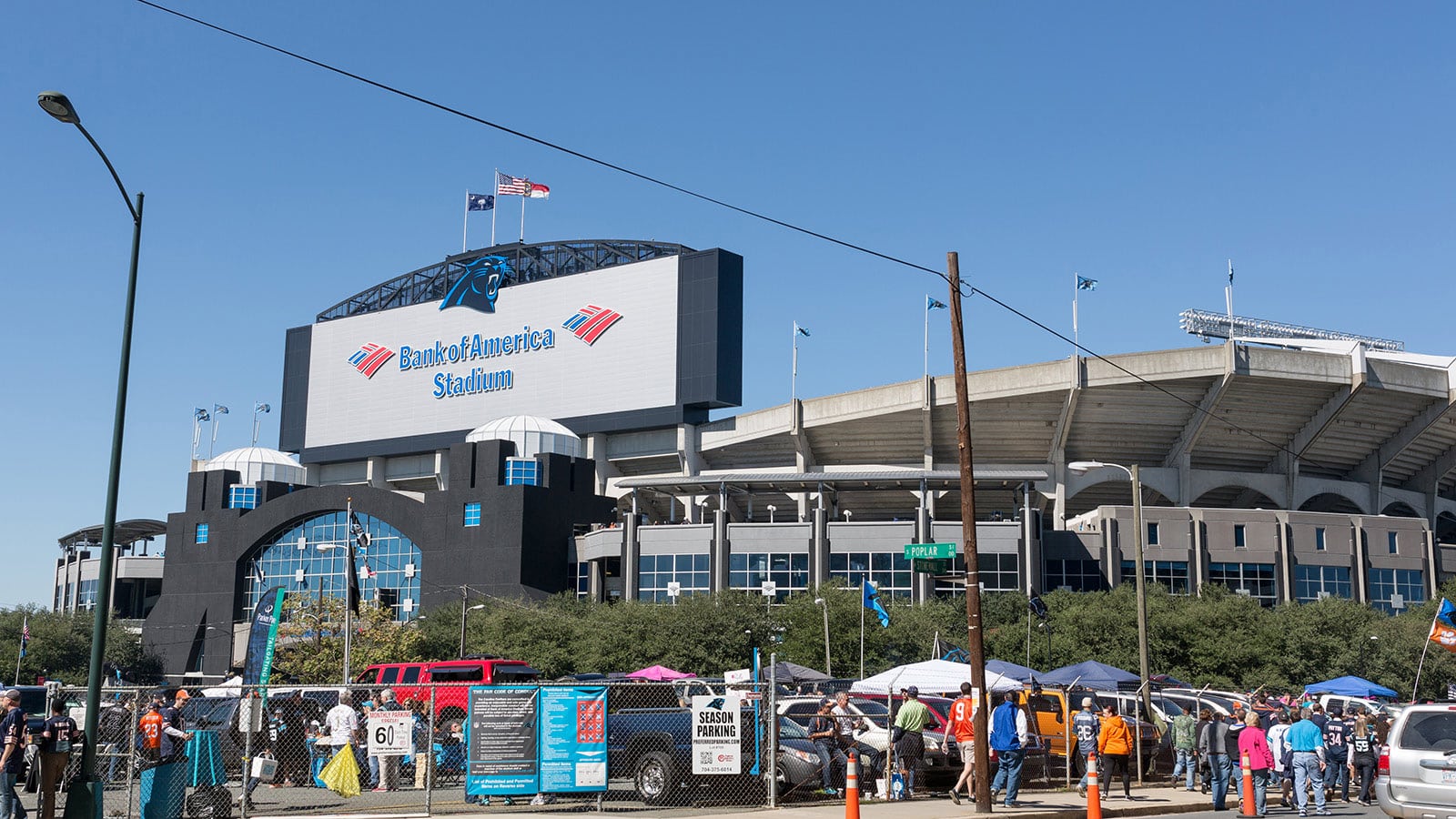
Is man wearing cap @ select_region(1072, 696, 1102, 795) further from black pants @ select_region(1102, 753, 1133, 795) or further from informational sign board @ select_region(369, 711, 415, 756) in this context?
informational sign board @ select_region(369, 711, 415, 756)

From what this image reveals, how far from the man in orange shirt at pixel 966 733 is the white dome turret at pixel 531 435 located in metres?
73.6

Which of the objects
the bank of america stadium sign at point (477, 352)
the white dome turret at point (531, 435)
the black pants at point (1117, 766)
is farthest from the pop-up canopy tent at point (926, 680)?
the bank of america stadium sign at point (477, 352)

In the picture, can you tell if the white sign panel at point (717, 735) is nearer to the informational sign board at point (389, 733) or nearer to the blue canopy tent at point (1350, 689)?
the informational sign board at point (389, 733)

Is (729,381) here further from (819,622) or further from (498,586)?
(819,622)

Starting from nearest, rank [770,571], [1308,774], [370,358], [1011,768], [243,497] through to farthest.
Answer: [1011,768]
[1308,774]
[770,571]
[243,497]
[370,358]

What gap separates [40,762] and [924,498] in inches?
2756

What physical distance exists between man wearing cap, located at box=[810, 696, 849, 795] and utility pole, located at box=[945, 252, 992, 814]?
2571mm

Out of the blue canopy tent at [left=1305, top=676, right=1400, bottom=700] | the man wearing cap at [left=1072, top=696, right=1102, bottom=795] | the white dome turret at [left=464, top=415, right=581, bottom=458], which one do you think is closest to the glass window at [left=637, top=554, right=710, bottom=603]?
the white dome turret at [left=464, top=415, right=581, bottom=458]

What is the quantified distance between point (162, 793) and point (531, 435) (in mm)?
79515

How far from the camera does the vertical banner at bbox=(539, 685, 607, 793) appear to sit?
65.4ft

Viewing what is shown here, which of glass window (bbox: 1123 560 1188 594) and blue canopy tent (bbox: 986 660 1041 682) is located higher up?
glass window (bbox: 1123 560 1188 594)

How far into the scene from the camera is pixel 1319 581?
271 feet

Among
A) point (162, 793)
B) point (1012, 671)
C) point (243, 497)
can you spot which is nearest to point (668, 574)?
point (243, 497)

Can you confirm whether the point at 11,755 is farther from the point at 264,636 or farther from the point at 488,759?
the point at 264,636
